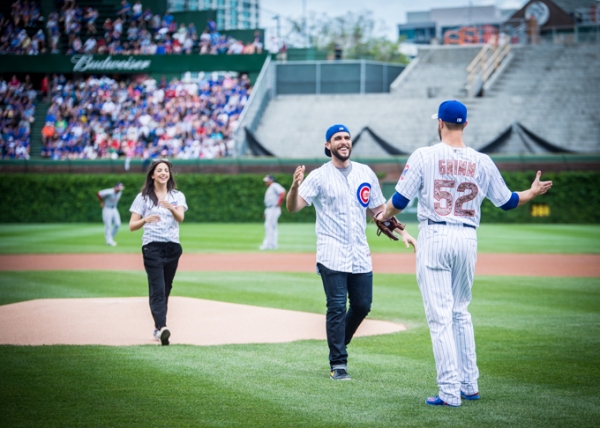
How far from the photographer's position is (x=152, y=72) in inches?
1736

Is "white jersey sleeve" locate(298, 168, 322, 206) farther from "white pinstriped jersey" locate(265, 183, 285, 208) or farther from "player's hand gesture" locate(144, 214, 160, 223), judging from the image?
"white pinstriped jersey" locate(265, 183, 285, 208)

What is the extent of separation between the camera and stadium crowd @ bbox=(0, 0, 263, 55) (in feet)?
146

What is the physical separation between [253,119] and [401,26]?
159ft

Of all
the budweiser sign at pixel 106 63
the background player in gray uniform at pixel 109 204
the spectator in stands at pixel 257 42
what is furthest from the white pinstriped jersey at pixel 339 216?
the budweiser sign at pixel 106 63

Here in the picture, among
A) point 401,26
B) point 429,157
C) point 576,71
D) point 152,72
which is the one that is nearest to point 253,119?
point 152,72

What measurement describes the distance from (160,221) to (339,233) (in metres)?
2.65

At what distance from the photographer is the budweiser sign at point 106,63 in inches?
1731

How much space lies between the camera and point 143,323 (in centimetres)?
1002

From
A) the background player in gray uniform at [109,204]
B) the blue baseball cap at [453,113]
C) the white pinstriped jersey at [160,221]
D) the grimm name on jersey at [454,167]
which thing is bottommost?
the background player in gray uniform at [109,204]

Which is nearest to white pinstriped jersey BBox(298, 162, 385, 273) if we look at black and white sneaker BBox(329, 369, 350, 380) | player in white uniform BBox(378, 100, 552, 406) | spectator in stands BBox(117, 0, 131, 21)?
black and white sneaker BBox(329, 369, 350, 380)

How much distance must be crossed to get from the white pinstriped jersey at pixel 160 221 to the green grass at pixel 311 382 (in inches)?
47.4

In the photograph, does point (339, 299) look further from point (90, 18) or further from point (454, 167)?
point (90, 18)

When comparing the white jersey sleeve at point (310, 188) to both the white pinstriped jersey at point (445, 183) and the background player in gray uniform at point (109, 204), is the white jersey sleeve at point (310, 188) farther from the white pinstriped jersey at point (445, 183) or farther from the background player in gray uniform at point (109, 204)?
the background player in gray uniform at point (109, 204)

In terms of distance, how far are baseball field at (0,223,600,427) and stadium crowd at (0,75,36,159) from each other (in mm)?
26734
